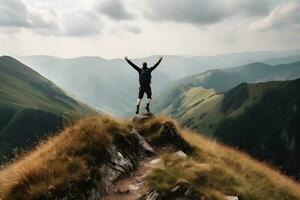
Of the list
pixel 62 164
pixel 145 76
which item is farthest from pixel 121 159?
pixel 145 76

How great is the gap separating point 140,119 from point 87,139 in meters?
8.57

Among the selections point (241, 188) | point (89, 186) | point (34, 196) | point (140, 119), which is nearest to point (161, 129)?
point (140, 119)

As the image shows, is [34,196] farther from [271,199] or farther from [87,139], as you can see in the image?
[271,199]

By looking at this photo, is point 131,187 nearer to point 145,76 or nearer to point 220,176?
point 220,176

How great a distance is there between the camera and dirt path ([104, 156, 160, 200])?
55.2ft

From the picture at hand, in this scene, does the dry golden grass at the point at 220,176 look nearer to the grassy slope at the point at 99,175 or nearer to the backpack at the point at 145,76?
the grassy slope at the point at 99,175

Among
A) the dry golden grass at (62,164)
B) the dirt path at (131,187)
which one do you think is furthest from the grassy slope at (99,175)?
the dirt path at (131,187)

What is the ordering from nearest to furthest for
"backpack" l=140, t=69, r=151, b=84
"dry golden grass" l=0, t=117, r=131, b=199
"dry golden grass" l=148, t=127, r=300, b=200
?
"dry golden grass" l=0, t=117, r=131, b=199 → "dry golden grass" l=148, t=127, r=300, b=200 → "backpack" l=140, t=69, r=151, b=84

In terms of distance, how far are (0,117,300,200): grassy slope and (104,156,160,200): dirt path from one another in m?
0.55

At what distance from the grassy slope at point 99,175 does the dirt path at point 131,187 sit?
551mm

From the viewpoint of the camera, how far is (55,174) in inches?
596

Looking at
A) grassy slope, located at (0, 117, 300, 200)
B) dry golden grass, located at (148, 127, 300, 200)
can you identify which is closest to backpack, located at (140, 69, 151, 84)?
grassy slope, located at (0, 117, 300, 200)

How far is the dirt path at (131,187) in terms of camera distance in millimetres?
16812

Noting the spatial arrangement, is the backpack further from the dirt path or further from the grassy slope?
the dirt path
